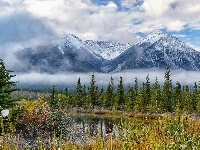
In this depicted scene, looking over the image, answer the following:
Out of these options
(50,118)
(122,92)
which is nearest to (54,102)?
(50,118)

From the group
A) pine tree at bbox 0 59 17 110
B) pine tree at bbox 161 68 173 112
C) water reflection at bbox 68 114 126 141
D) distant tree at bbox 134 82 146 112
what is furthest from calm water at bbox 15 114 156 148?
pine tree at bbox 161 68 173 112

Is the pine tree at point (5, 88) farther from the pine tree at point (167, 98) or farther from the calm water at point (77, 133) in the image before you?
the pine tree at point (167, 98)

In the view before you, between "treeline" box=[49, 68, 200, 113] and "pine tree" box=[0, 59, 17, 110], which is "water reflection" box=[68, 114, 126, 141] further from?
"treeline" box=[49, 68, 200, 113]

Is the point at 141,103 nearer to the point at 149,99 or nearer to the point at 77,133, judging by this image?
the point at 149,99

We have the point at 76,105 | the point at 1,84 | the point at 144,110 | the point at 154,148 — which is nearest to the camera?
the point at 154,148

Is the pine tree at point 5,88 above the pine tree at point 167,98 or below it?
above

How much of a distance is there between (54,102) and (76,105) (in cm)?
10044

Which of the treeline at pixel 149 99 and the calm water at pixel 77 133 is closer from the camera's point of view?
the calm water at pixel 77 133

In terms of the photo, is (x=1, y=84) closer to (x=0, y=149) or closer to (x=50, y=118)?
(x=50, y=118)

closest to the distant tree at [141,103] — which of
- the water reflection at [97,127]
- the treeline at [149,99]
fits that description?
the treeline at [149,99]

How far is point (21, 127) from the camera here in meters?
33.3

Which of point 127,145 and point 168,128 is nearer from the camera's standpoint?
point 127,145

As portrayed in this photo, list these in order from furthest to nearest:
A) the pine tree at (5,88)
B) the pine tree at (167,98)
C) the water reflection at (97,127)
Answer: the pine tree at (167,98) < the pine tree at (5,88) < the water reflection at (97,127)

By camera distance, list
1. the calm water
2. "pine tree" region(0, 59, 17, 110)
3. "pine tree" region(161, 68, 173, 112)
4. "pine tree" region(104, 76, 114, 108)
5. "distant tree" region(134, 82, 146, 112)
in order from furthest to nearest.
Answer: "pine tree" region(104, 76, 114, 108)
"distant tree" region(134, 82, 146, 112)
"pine tree" region(161, 68, 173, 112)
"pine tree" region(0, 59, 17, 110)
the calm water
